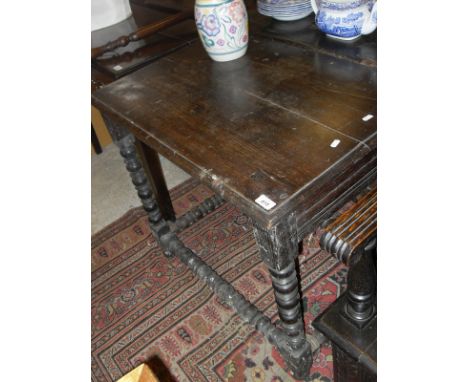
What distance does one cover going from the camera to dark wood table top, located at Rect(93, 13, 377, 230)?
76cm

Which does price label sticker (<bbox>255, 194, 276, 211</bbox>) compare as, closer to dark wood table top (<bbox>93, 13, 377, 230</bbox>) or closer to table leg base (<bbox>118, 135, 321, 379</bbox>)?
dark wood table top (<bbox>93, 13, 377, 230</bbox>)

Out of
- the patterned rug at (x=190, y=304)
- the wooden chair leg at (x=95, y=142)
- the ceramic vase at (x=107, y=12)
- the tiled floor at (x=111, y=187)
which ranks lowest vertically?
the patterned rug at (x=190, y=304)

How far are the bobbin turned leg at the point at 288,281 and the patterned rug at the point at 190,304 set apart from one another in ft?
0.39

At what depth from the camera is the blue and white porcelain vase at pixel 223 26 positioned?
1031 mm

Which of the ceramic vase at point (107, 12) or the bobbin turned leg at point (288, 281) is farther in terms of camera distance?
the ceramic vase at point (107, 12)

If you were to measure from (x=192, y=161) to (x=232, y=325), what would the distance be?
71 centimetres

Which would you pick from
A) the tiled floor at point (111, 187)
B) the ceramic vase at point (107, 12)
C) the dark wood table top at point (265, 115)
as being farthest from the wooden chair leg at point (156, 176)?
the ceramic vase at point (107, 12)

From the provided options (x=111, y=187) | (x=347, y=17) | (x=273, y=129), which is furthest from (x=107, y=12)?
(x=273, y=129)

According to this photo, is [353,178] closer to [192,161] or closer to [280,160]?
[280,160]

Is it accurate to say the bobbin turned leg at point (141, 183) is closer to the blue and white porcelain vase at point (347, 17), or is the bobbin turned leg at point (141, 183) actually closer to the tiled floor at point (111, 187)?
the tiled floor at point (111, 187)

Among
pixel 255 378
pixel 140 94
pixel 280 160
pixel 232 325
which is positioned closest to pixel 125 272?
pixel 232 325

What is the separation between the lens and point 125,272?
1600 mm
